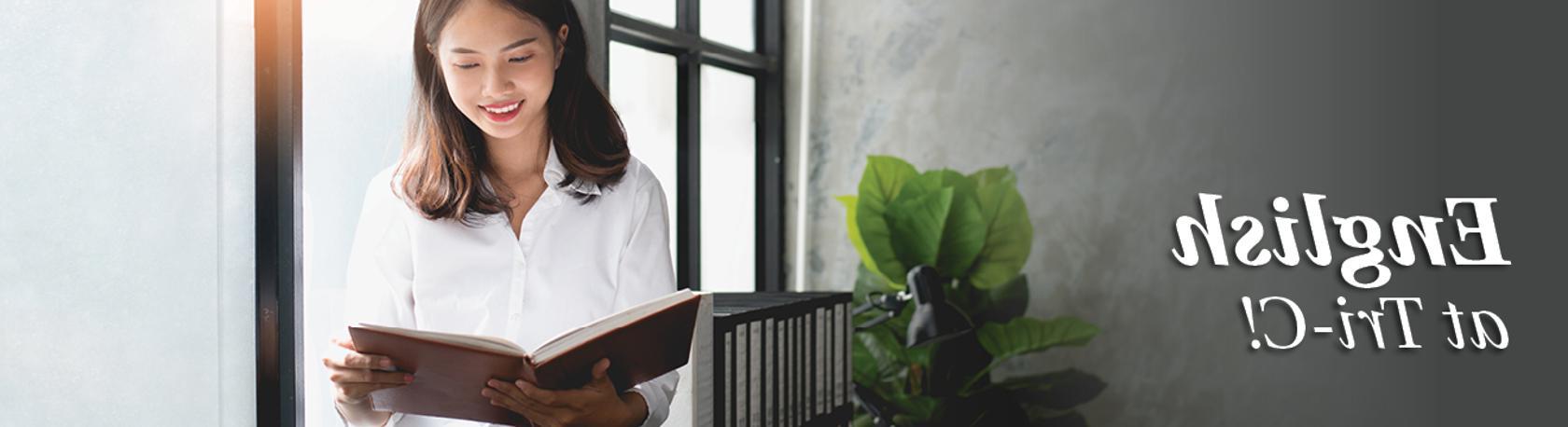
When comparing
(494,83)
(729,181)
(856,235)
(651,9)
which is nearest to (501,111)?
(494,83)

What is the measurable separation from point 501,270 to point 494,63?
30 cm

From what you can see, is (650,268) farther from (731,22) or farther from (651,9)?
(731,22)

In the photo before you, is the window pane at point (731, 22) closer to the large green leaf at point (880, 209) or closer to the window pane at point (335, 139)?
the large green leaf at point (880, 209)

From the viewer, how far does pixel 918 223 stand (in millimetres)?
2928

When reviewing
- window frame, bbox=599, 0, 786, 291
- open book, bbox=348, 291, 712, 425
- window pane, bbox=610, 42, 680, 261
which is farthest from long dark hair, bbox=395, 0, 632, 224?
window pane, bbox=610, 42, 680, 261

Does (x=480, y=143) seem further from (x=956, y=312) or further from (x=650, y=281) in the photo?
(x=956, y=312)

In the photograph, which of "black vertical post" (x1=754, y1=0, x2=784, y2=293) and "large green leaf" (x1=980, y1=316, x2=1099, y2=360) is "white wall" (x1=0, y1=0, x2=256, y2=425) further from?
"black vertical post" (x1=754, y1=0, x2=784, y2=293)

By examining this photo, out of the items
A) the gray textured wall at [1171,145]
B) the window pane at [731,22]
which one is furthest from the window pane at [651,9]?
the gray textured wall at [1171,145]

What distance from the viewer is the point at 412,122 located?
1.70 m

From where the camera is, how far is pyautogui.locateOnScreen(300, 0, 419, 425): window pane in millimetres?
1890

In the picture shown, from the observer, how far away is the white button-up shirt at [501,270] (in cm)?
166

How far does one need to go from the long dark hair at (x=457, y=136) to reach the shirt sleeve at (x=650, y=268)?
9 centimetres

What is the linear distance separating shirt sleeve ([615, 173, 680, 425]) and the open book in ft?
0.64

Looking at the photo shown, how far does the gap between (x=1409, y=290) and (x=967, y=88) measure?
128 cm
